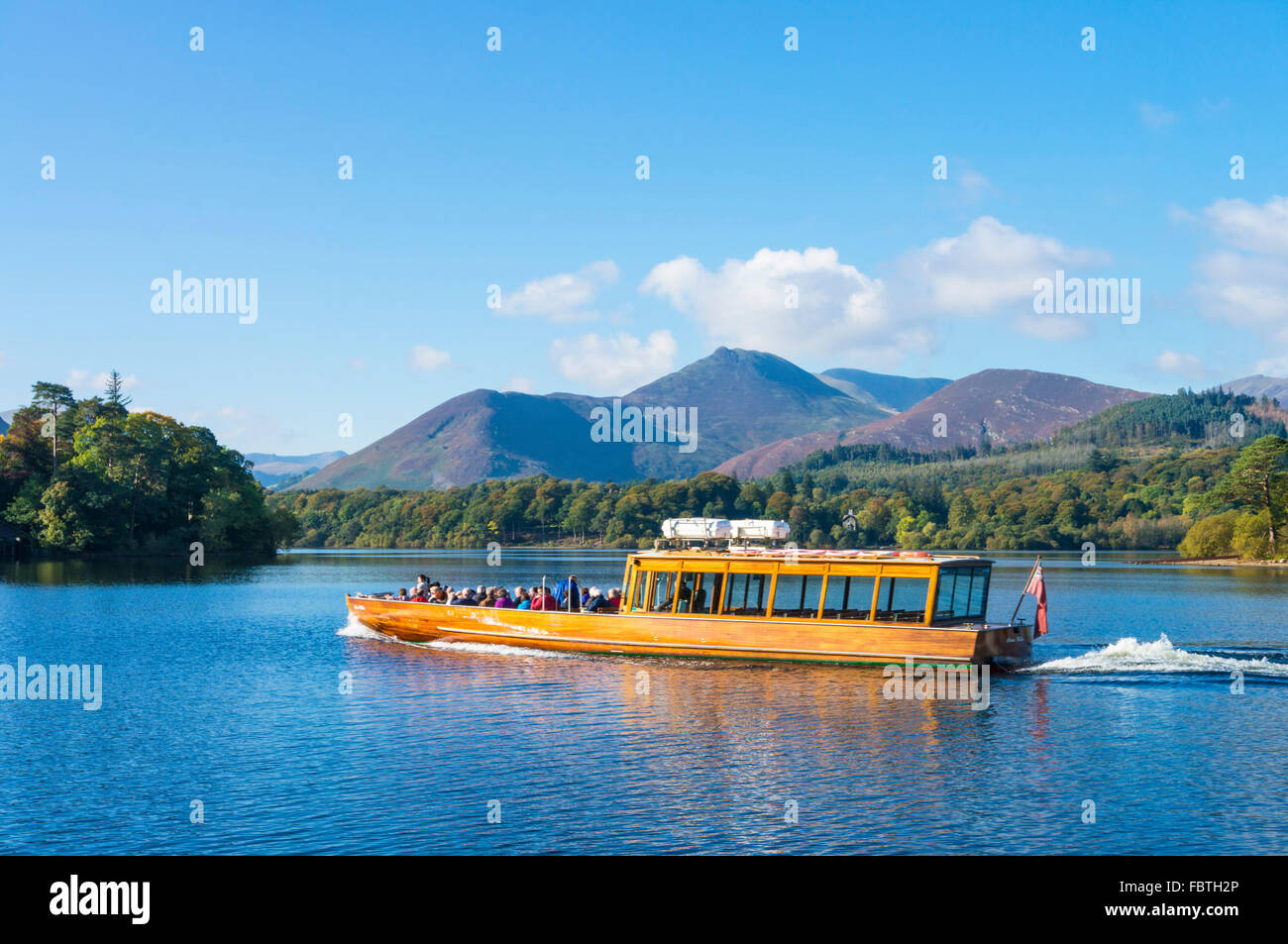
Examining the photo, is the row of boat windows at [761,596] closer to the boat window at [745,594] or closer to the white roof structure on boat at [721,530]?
the boat window at [745,594]

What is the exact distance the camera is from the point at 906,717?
94.3 ft

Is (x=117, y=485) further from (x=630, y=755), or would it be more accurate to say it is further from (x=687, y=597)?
(x=630, y=755)

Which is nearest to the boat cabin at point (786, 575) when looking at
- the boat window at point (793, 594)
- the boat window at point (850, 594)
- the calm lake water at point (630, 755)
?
the calm lake water at point (630, 755)

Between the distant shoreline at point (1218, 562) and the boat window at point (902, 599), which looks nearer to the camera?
the boat window at point (902, 599)

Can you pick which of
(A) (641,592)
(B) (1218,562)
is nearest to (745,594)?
(A) (641,592)

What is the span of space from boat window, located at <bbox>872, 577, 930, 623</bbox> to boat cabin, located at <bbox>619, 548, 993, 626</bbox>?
0.17 feet

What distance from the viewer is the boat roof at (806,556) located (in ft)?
121

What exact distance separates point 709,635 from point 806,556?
180 inches

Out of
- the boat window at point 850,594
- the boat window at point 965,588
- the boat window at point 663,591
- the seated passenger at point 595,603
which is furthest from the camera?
the boat window at point 850,594

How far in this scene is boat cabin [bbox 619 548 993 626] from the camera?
36656 mm

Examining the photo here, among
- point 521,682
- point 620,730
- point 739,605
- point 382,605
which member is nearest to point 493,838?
point 620,730

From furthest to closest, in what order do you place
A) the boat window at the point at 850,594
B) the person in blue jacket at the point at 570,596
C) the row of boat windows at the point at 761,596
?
the boat window at the point at 850,594 → the person in blue jacket at the point at 570,596 → the row of boat windows at the point at 761,596

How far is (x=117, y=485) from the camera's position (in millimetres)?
122812
